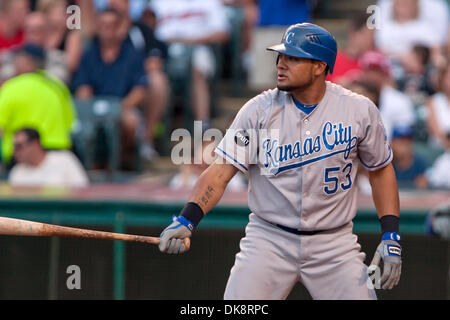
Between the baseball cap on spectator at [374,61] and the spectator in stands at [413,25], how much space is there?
573mm

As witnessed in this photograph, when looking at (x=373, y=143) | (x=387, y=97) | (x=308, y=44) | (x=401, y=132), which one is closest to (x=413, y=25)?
(x=387, y=97)

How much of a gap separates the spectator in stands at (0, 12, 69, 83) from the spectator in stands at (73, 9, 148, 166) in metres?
0.31

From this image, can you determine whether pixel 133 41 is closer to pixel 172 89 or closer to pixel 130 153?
pixel 172 89

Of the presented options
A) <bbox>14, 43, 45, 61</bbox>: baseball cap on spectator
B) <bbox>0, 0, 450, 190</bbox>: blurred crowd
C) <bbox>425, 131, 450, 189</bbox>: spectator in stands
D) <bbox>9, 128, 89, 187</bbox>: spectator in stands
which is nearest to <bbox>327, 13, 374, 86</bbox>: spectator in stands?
<bbox>0, 0, 450, 190</bbox>: blurred crowd

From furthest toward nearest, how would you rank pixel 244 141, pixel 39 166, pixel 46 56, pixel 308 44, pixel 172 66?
1. pixel 172 66
2. pixel 46 56
3. pixel 39 166
4. pixel 244 141
5. pixel 308 44

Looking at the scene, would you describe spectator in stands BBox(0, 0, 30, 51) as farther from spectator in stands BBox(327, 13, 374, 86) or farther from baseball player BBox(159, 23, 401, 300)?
baseball player BBox(159, 23, 401, 300)

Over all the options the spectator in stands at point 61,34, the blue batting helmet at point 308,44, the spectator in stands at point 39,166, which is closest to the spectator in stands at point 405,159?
the spectator in stands at point 39,166

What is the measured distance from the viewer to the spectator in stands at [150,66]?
8.41m

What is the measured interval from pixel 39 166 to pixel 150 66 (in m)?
1.79

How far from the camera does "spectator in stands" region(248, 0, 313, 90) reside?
27.4 feet

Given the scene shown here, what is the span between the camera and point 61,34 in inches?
349

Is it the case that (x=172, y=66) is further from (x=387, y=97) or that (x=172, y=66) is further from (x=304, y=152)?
(x=304, y=152)
